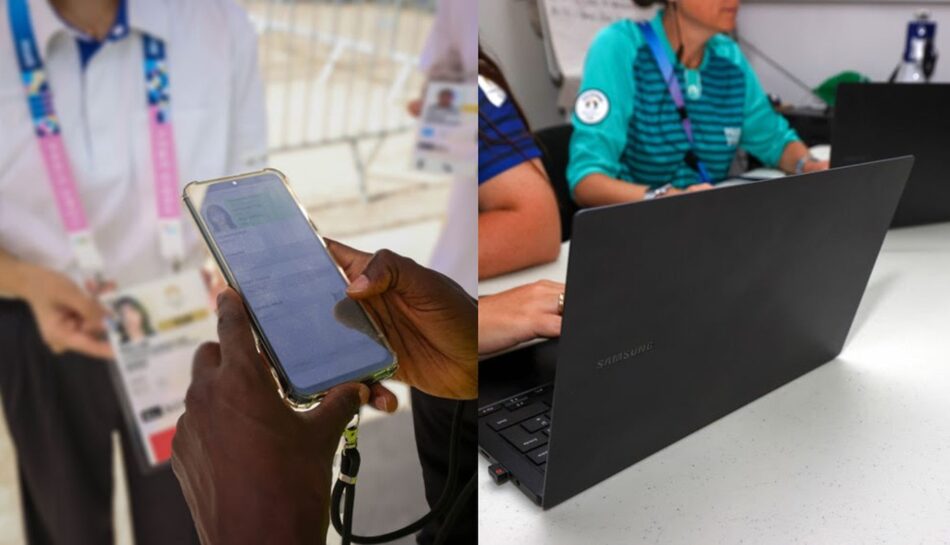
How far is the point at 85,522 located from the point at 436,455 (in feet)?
0.61

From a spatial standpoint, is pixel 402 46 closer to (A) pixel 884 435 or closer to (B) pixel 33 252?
(B) pixel 33 252

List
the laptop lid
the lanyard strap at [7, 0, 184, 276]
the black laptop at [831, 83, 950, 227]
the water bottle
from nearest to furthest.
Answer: the lanyard strap at [7, 0, 184, 276]
the laptop lid
the black laptop at [831, 83, 950, 227]
the water bottle

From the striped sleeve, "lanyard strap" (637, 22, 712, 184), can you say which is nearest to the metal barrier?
the striped sleeve

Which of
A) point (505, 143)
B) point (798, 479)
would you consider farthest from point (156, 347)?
point (505, 143)

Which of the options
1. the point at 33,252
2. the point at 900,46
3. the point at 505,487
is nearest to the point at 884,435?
the point at 505,487

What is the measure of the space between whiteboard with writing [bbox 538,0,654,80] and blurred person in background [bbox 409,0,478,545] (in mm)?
2526

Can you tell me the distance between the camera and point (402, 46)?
0.33 m

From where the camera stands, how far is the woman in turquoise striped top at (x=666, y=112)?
1699 millimetres

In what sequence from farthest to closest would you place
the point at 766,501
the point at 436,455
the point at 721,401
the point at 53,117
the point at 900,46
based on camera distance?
1. the point at 900,46
2. the point at 721,401
3. the point at 766,501
4. the point at 436,455
5. the point at 53,117

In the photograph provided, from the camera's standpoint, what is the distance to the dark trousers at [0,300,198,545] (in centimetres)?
26

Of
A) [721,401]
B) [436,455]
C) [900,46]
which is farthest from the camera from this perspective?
[900,46]

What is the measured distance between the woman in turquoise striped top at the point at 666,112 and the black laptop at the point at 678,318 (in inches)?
34.9

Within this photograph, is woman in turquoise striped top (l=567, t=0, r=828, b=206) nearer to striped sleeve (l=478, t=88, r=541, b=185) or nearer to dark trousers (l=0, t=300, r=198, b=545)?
striped sleeve (l=478, t=88, r=541, b=185)

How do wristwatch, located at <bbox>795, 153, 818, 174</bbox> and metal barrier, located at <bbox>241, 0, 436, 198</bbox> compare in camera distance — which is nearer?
metal barrier, located at <bbox>241, 0, 436, 198</bbox>
